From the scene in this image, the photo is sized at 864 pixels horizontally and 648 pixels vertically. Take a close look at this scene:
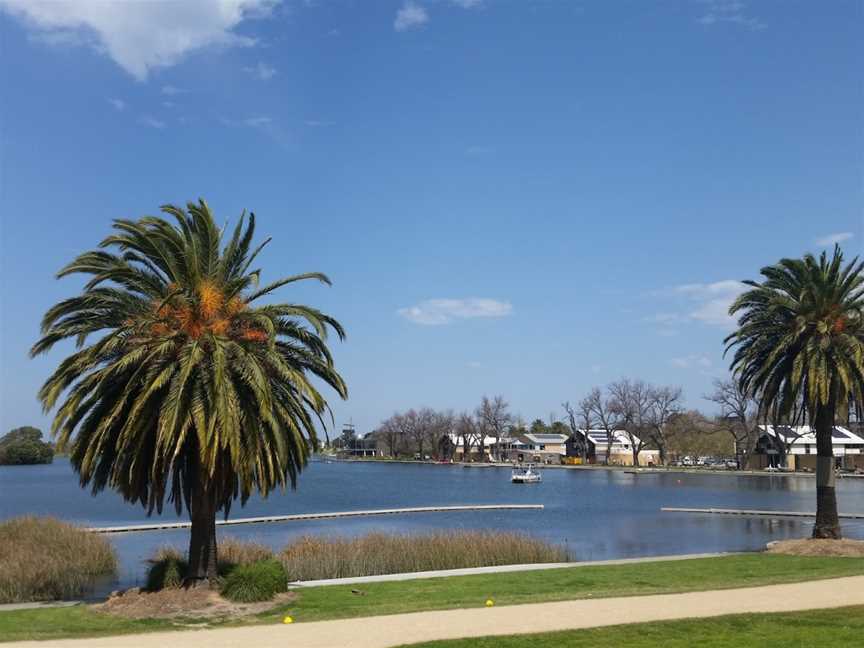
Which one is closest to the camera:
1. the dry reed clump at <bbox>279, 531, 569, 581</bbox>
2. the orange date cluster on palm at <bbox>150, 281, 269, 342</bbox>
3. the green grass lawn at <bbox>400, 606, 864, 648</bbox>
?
the green grass lawn at <bbox>400, 606, 864, 648</bbox>

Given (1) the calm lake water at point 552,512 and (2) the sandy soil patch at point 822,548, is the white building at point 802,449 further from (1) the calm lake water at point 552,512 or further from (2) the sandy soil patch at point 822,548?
(2) the sandy soil patch at point 822,548

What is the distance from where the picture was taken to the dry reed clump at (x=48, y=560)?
78.9ft

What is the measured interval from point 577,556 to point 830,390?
1222cm

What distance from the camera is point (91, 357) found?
2042 cm

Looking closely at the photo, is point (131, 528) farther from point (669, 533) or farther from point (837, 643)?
point (837, 643)

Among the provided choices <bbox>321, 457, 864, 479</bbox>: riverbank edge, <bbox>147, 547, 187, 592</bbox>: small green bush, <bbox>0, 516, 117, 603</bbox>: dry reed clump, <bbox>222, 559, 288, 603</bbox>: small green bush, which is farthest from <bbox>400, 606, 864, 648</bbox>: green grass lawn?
<bbox>321, 457, 864, 479</bbox>: riverbank edge

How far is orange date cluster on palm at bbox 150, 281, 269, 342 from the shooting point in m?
20.9

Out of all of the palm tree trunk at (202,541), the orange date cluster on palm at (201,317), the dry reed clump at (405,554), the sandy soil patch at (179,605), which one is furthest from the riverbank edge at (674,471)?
the sandy soil patch at (179,605)

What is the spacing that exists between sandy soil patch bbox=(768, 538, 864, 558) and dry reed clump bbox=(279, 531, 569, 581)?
7.83 m

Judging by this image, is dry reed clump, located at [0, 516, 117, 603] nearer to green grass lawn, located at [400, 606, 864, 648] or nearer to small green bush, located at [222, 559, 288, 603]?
small green bush, located at [222, 559, 288, 603]

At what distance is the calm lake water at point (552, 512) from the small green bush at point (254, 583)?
34.0ft

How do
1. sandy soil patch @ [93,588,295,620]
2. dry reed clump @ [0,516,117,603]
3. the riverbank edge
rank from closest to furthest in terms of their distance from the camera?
sandy soil patch @ [93,588,295,620], dry reed clump @ [0,516,117,603], the riverbank edge

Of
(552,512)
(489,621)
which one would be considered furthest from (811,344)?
(552,512)

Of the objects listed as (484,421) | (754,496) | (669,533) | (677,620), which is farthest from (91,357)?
(484,421)
